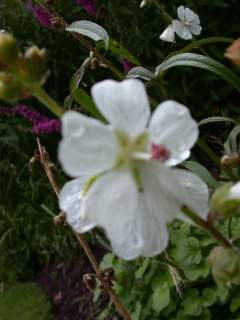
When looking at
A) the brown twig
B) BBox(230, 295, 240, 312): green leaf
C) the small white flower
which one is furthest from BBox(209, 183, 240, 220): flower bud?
BBox(230, 295, 240, 312): green leaf

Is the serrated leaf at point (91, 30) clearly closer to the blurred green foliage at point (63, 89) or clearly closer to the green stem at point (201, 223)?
the green stem at point (201, 223)

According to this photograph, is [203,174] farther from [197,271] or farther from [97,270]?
[197,271]

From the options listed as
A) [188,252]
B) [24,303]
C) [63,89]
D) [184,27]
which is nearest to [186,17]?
[184,27]

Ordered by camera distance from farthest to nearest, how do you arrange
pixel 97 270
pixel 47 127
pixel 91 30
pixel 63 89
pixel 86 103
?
pixel 63 89 < pixel 47 127 < pixel 91 30 < pixel 86 103 < pixel 97 270

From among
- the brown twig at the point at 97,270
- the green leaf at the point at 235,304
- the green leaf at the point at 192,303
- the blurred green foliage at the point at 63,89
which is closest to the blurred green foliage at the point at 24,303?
the blurred green foliage at the point at 63,89

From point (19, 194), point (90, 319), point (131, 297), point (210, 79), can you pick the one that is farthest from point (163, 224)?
point (19, 194)

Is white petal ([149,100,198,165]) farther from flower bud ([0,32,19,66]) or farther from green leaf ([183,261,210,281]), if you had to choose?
green leaf ([183,261,210,281])
